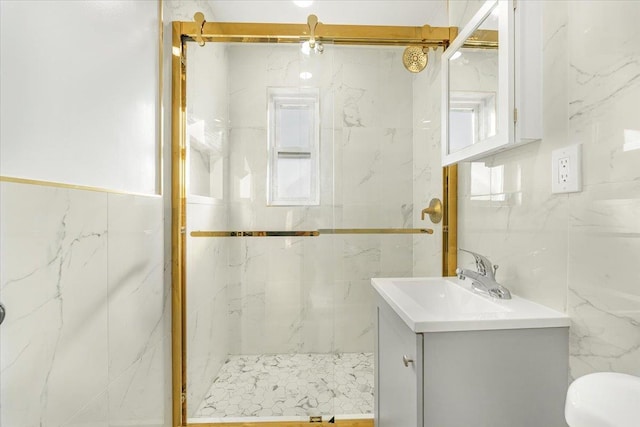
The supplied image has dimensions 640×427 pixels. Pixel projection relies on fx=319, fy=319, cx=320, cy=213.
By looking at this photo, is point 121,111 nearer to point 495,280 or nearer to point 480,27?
point 480,27

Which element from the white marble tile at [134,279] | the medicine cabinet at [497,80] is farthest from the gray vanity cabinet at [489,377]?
the white marble tile at [134,279]

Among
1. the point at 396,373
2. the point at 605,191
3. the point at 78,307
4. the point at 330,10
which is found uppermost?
the point at 330,10

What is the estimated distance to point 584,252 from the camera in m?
0.84

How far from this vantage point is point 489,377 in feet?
2.85

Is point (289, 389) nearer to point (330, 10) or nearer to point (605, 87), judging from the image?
point (605, 87)

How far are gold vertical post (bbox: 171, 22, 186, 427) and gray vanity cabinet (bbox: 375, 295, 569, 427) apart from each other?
116cm

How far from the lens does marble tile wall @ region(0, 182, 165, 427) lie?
72 centimetres

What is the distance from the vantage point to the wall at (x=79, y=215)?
72 cm

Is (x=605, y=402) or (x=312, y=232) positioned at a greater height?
(x=312, y=232)

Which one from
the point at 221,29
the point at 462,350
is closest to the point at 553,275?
the point at 462,350

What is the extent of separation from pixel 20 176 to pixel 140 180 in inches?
22.0

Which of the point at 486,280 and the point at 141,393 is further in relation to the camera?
the point at 141,393

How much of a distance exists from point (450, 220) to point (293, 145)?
0.89 metres

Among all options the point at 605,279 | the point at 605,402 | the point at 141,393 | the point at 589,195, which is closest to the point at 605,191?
the point at 589,195
